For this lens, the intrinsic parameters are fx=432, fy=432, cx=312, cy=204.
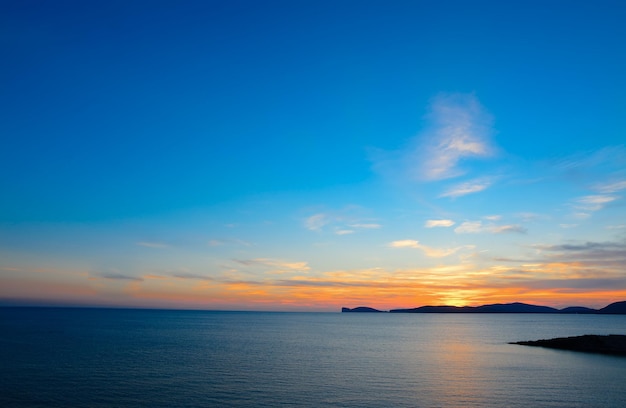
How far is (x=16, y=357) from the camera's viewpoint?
77438mm

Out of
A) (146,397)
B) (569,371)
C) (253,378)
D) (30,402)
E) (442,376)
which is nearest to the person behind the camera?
(30,402)

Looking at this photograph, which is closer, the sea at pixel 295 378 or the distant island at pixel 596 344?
the sea at pixel 295 378

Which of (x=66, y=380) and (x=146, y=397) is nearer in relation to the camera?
(x=146, y=397)

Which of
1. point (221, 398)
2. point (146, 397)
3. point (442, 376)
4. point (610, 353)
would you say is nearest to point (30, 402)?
point (146, 397)

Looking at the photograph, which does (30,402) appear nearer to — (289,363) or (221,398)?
(221,398)

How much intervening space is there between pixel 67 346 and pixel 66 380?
151 feet

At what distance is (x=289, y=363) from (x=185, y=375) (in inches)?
831

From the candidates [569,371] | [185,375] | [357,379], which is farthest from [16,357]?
[569,371]

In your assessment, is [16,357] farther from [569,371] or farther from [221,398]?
[569,371]

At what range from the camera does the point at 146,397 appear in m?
48.4

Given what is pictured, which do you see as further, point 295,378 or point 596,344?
point 596,344

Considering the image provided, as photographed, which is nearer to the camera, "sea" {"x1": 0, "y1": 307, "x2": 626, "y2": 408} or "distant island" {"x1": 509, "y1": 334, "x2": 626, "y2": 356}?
"sea" {"x1": 0, "y1": 307, "x2": 626, "y2": 408}

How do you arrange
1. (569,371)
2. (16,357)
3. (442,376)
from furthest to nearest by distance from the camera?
(16,357) < (569,371) < (442,376)

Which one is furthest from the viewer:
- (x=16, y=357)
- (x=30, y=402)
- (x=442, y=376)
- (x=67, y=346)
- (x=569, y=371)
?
(x=67, y=346)
